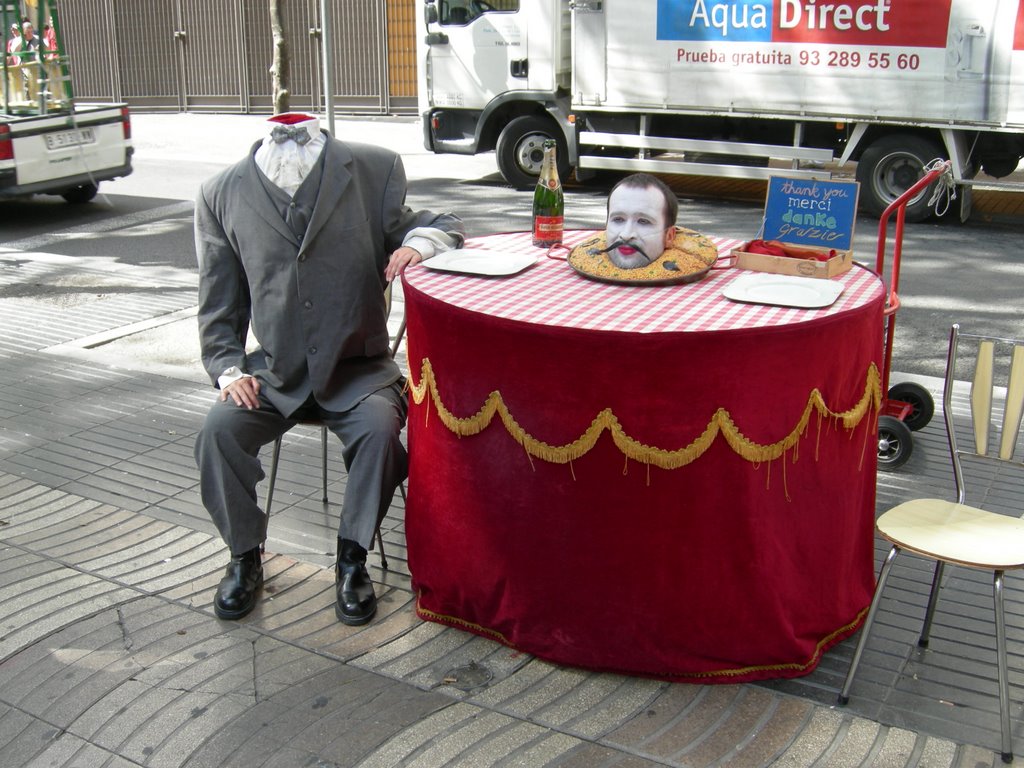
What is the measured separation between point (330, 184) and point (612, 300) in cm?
106

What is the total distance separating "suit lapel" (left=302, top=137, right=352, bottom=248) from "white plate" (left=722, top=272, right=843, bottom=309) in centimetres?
132

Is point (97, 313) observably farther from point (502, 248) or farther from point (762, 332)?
point (762, 332)

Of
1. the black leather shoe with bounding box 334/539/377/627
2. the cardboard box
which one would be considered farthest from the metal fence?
the black leather shoe with bounding box 334/539/377/627

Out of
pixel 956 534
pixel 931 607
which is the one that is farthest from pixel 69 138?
pixel 956 534

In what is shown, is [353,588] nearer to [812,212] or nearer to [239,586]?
[239,586]

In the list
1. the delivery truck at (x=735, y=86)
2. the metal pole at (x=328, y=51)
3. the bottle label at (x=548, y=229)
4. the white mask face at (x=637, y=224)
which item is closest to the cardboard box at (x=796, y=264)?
the white mask face at (x=637, y=224)

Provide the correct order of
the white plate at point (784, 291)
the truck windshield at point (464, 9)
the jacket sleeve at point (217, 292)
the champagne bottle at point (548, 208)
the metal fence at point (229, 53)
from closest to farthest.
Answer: the white plate at point (784, 291) → the jacket sleeve at point (217, 292) → the champagne bottle at point (548, 208) → the truck windshield at point (464, 9) → the metal fence at point (229, 53)

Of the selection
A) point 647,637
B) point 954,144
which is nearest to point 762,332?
point 647,637

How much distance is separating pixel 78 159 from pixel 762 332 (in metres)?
9.81

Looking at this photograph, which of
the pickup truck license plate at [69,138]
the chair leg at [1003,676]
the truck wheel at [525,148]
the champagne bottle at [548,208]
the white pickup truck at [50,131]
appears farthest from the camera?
the truck wheel at [525,148]

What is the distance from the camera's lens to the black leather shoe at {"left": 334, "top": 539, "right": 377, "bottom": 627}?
12.1ft

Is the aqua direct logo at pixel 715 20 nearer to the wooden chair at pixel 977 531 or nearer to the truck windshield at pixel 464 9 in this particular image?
the truck windshield at pixel 464 9

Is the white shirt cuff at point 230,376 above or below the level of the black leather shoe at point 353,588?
above

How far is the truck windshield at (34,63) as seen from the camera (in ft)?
37.7
